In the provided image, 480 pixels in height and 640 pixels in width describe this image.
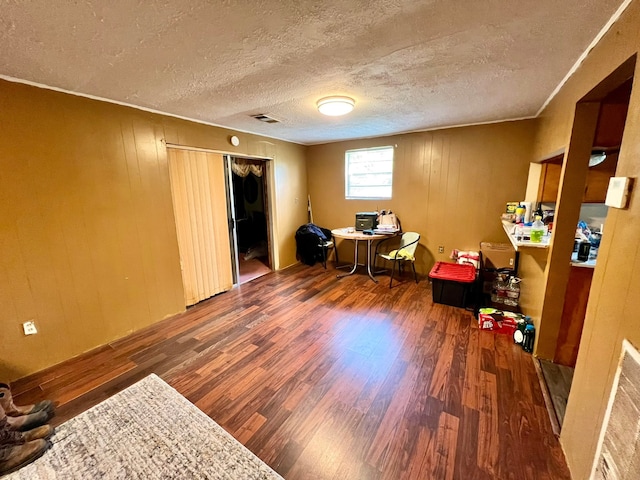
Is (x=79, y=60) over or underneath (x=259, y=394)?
over

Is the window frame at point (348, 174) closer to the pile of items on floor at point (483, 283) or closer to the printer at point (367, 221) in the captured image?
the printer at point (367, 221)

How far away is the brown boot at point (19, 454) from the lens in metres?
1.37

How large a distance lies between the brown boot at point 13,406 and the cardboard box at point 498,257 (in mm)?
4340

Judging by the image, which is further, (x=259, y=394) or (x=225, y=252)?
(x=225, y=252)

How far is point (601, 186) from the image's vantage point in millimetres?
2043

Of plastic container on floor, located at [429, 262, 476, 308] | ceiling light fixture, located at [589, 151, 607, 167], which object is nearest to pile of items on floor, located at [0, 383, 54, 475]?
plastic container on floor, located at [429, 262, 476, 308]

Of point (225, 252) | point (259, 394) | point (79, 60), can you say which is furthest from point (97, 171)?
point (259, 394)

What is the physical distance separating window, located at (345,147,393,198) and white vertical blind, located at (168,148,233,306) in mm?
2234

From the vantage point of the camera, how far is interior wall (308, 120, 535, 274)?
11.1 ft

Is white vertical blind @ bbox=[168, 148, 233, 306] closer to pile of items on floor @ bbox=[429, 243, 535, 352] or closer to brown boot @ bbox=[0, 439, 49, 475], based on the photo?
brown boot @ bbox=[0, 439, 49, 475]

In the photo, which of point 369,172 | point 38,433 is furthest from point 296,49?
point 369,172

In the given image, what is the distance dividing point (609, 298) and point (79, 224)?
361 centimetres

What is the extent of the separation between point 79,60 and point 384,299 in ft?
11.6

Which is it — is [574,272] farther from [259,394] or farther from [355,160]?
[355,160]
